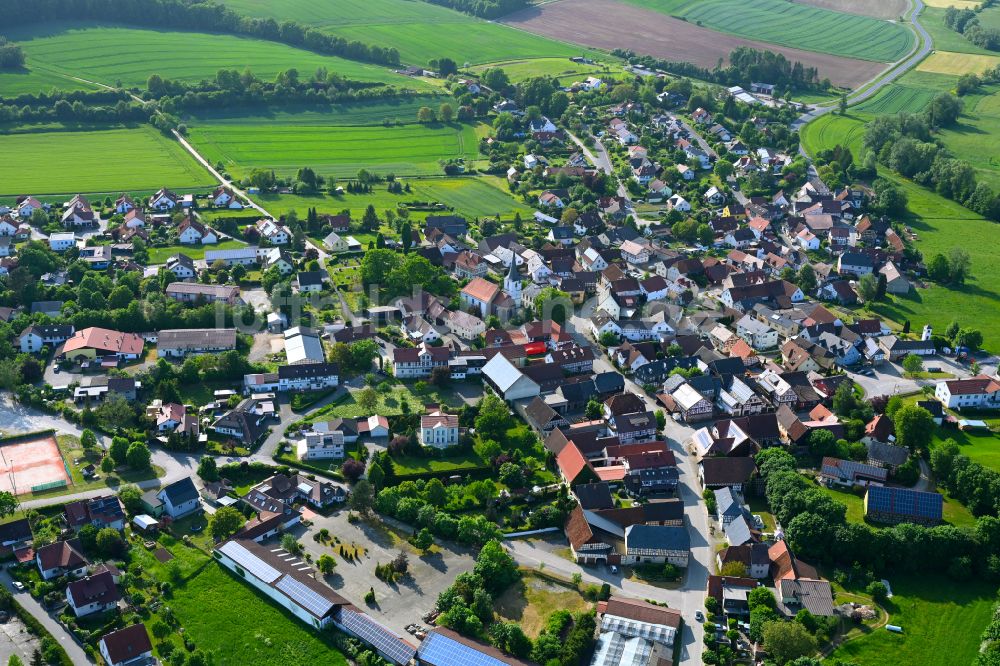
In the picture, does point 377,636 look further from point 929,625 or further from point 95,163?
point 95,163

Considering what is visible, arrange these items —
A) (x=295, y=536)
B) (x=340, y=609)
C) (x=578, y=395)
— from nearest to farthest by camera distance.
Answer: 1. (x=340, y=609)
2. (x=295, y=536)
3. (x=578, y=395)

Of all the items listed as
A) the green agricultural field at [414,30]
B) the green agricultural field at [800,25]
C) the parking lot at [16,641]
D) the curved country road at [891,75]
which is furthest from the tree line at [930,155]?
the parking lot at [16,641]

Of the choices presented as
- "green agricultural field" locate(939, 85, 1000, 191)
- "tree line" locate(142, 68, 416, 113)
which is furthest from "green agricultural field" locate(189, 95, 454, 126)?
"green agricultural field" locate(939, 85, 1000, 191)

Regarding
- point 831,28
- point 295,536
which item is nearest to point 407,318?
point 295,536

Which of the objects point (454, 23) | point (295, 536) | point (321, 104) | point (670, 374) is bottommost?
point (295, 536)

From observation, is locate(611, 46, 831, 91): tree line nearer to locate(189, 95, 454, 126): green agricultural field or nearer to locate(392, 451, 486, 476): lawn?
locate(189, 95, 454, 126): green agricultural field

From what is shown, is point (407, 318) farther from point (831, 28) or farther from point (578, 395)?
point (831, 28)
